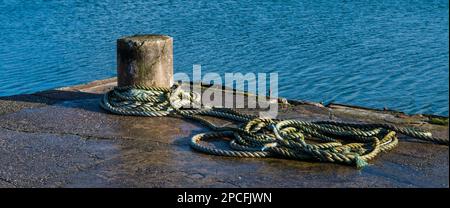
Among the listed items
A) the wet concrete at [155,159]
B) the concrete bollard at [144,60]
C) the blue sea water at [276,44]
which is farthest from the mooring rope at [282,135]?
the blue sea water at [276,44]

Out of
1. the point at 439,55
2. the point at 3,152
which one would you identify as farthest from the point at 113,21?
the point at 3,152

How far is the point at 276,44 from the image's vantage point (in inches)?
691

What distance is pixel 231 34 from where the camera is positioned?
19.2 metres

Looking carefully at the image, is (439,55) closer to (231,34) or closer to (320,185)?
(231,34)

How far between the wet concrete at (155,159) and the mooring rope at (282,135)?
8 centimetres

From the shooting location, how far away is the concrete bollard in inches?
307

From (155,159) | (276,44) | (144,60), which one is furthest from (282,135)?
(276,44)

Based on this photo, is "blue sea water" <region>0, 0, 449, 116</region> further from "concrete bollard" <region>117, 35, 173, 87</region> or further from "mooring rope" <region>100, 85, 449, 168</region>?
"mooring rope" <region>100, 85, 449, 168</region>

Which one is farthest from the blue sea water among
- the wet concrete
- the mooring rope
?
the wet concrete

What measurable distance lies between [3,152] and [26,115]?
1472 mm

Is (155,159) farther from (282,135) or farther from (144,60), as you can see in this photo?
(144,60)

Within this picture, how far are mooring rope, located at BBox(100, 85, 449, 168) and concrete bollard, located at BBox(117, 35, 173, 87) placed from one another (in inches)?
10.6

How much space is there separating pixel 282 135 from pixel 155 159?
3.99 feet

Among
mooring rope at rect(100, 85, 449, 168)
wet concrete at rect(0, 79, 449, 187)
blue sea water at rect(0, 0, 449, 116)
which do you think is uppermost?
mooring rope at rect(100, 85, 449, 168)
